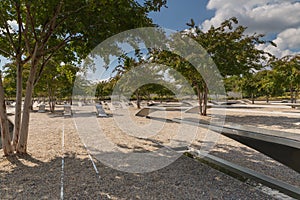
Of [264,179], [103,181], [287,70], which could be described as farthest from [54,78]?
[287,70]

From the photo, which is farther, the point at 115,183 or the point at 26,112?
the point at 26,112

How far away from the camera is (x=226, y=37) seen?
473 inches

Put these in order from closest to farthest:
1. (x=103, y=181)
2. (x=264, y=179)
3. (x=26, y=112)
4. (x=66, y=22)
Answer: (x=264, y=179)
(x=103, y=181)
(x=26, y=112)
(x=66, y=22)

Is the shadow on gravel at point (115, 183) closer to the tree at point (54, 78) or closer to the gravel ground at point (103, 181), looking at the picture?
the gravel ground at point (103, 181)

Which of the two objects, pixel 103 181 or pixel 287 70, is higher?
pixel 287 70

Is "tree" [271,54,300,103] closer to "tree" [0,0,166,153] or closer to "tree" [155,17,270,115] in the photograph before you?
"tree" [155,17,270,115]

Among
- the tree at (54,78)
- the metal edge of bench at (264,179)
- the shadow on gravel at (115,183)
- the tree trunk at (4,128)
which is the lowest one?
the shadow on gravel at (115,183)

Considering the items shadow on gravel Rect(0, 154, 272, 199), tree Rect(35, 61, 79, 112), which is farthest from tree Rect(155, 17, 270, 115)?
shadow on gravel Rect(0, 154, 272, 199)

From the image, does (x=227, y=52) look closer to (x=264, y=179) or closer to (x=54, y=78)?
(x=264, y=179)

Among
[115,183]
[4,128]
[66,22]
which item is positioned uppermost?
[66,22]

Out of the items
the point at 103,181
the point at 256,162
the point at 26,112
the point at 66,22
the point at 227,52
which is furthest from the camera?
the point at 227,52

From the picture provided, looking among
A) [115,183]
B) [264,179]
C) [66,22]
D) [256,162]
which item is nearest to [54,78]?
[66,22]

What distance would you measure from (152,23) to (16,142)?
501 centimetres

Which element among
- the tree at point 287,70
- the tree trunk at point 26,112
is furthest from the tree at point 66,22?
the tree at point 287,70
